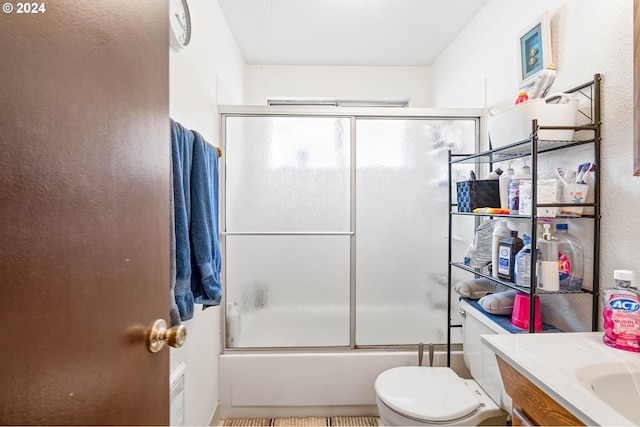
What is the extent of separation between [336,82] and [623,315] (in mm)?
2343

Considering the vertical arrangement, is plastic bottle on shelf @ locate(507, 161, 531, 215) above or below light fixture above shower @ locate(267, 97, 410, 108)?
below

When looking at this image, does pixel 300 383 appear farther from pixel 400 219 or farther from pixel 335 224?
pixel 400 219

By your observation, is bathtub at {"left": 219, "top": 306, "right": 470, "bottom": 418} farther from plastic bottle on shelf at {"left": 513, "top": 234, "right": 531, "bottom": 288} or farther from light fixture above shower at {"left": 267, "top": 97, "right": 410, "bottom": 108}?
light fixture above shower at {"left": 267, "top": 97, "right": 410, "bottom": 108}

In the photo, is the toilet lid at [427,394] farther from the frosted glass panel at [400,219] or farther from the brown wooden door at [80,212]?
the brown wooden door at [80,212]

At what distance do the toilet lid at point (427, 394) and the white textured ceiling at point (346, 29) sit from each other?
78.2 inches

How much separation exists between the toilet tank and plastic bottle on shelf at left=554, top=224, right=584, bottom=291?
0.28 metres

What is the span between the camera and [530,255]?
104 centimetres

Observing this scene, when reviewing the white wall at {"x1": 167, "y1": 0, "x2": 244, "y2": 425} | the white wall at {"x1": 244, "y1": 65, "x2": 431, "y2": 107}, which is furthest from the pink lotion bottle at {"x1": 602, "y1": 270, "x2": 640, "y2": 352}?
the white wall at {"x1": 244, "y1": 65, "x2": 431, "y2": 107}

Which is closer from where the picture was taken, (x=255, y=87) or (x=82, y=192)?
(x=82, y=192)

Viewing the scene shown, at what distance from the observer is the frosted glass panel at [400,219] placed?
182 cm

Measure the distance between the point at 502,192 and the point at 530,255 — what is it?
1.17 ft

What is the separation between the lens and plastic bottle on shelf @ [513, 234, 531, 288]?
42.1 inches

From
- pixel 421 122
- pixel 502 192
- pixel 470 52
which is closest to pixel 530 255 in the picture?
pixel 502 192

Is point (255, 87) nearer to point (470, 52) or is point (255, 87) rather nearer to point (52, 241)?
point (470, 52)
